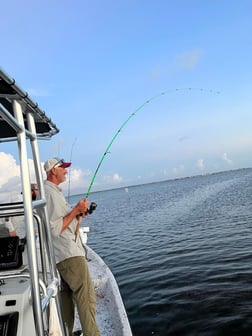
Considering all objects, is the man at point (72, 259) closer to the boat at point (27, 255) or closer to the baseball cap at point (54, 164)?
the baseball cap at point (54, 164)

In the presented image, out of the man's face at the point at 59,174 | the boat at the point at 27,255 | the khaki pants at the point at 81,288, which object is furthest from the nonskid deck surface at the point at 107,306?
the man's face at the point at 59,174

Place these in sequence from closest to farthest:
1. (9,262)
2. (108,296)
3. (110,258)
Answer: (9,262)
(108,296)
(110,258)

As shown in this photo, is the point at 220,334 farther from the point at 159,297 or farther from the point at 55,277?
the point at 55,277

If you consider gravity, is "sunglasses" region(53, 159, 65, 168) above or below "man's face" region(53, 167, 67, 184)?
above

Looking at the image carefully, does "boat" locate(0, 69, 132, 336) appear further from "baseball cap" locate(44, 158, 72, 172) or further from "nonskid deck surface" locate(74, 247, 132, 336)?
"nonskid deck surface" locate(74, 247, 132, 336)

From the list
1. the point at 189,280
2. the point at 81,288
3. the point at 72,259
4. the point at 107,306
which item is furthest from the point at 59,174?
the point at 189,280

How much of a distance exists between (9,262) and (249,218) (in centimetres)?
1725

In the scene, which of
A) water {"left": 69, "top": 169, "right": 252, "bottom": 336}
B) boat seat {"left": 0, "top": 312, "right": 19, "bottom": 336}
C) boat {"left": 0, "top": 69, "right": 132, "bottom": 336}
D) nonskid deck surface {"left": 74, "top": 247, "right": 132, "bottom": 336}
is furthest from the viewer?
water {"left": 69, "top": 169, "right": 252, "bottom": 336}

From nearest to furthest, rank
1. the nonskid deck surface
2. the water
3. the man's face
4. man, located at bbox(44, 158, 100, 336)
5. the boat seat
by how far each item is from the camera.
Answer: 1. the boat seat
2. man, located at bbox(44, 158, 100, 336)
3. the man's face
4. the nonskid deck surface
5. the water

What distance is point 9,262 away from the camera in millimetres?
2592

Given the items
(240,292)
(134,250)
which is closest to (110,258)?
(134,250)

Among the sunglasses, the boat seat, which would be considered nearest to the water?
the sunglasses

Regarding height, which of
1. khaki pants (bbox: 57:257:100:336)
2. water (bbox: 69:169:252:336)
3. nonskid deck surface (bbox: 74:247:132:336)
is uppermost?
khaki pants (bbox: 57:257:100:336)

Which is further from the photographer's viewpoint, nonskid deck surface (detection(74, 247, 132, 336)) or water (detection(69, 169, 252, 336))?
water (detection(69, 169, 252, 336))
